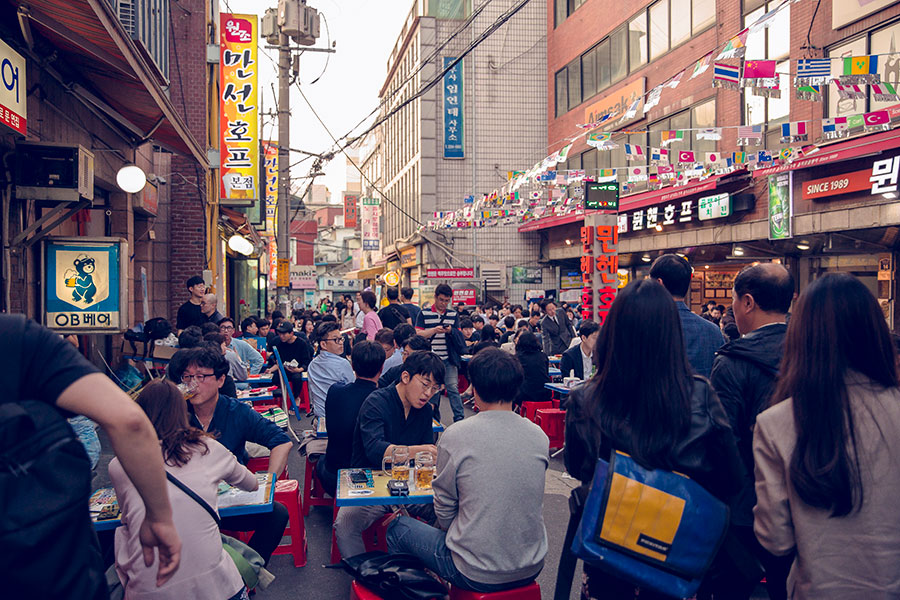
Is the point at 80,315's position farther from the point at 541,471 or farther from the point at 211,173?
the point at 211,173

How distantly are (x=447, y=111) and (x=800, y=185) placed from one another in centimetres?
1923

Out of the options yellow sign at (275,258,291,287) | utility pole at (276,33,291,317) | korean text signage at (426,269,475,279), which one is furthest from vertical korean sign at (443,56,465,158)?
yellow sign at (275,258,291,287)

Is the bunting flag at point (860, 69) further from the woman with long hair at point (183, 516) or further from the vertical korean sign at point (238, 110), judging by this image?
the vertical korean sign at point (238, 110)

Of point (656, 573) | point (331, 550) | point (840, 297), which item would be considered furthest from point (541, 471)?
point (331, 550)

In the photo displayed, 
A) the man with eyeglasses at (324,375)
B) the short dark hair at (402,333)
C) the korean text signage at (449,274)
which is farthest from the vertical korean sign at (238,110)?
the korean text signage at (449,274)

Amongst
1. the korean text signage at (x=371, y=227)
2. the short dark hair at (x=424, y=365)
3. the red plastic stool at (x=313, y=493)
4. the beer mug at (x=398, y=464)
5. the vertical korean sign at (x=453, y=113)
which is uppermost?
the vertical korean sign at (x=453, y=113)

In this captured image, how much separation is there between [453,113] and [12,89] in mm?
27686

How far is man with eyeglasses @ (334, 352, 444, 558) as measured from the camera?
4617 millimetres

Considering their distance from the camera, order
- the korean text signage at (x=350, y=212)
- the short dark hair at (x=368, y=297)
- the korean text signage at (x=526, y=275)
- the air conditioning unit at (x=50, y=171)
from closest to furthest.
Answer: the air conditioning unit at (x=50, y=171) < the short dark hair at (x=368, y=297) < the korean text signage at (x=526, y=275) < the korean text signage at (x=350, y=212)

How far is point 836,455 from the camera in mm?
2184

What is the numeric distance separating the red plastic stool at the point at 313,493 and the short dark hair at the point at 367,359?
132cm

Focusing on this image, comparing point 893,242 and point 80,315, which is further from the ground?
point 893,242

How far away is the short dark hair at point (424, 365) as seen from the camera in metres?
4.75

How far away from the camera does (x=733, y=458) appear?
2.58 meters
